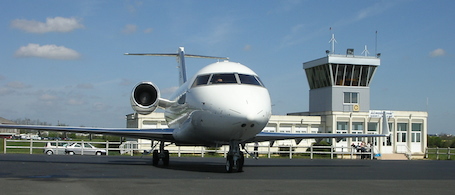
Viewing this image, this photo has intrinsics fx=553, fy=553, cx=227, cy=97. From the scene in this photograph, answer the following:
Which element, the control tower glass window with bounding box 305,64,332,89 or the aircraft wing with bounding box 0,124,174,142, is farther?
the control tower glass window with bounding box 305,64,332,89

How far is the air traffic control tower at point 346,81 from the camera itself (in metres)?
54.1

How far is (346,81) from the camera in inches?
2160

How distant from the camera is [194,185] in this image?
10469 millimetres

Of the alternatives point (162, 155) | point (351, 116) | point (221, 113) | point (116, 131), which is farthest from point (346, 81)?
point (221, 113)

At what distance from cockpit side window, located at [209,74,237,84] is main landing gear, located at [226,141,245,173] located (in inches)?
67.4

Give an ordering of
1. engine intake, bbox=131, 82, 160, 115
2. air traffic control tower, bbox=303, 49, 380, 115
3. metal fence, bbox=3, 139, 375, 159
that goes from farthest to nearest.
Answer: air traffic control tower, bbox=303, 49, 380, 115
metal fence, bbox=3, 139, 375, 159
engine intake, bbox=131, 82, 160, 115

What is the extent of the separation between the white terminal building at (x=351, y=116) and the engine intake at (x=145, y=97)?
1290 inches

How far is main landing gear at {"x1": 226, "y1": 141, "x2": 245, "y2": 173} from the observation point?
14796 mm

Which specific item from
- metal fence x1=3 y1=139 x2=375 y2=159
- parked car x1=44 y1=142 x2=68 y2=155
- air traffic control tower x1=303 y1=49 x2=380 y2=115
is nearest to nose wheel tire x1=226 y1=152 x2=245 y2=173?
metal fence x1=3 y1=139 x2=375 y2=159

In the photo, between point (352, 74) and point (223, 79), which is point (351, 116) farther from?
point (223, 79)

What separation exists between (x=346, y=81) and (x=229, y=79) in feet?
137

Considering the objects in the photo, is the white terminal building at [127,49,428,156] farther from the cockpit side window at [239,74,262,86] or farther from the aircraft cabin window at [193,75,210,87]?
the cockpit side window at [239,74,262,86]

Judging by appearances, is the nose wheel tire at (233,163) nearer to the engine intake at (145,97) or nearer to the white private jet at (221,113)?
the white private jet at (221,113)

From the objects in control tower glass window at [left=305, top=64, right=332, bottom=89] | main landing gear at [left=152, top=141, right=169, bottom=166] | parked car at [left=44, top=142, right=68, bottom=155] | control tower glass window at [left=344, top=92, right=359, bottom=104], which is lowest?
parked car at [left=44, top=142, right=68, bottom=155]
